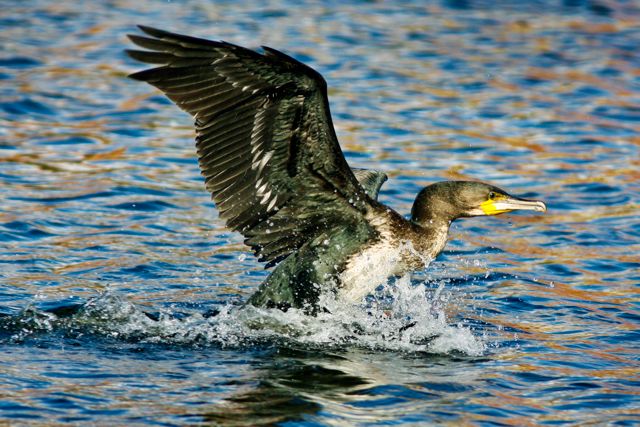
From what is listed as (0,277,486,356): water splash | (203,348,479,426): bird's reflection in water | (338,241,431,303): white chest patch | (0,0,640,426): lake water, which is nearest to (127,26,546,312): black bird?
(338,241,431,303): white chest patch

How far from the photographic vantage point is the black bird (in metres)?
6.88

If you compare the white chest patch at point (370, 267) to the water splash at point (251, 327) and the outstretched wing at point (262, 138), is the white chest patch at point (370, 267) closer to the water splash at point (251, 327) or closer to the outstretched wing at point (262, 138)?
the water splash at point (251, 327)

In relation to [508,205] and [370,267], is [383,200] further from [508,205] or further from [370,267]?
[370,267]

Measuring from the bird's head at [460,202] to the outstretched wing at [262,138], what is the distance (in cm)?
55

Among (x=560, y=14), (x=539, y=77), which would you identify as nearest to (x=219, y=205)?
Answer: (x=539, y=77)

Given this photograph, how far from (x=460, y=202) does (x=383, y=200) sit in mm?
3058

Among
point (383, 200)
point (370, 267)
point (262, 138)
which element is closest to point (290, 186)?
point (262, 138)

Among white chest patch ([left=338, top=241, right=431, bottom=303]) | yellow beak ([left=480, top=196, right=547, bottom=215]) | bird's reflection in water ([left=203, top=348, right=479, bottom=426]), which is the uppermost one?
yellow beak ([left=480, top=196, right=547, bottom=215])

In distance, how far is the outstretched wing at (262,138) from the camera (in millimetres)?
6816

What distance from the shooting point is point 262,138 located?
715cm

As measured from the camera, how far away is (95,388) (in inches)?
253

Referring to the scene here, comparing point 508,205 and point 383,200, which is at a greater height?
point 508,205

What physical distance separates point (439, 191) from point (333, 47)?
8.07 m

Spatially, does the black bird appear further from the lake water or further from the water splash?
the lake water
